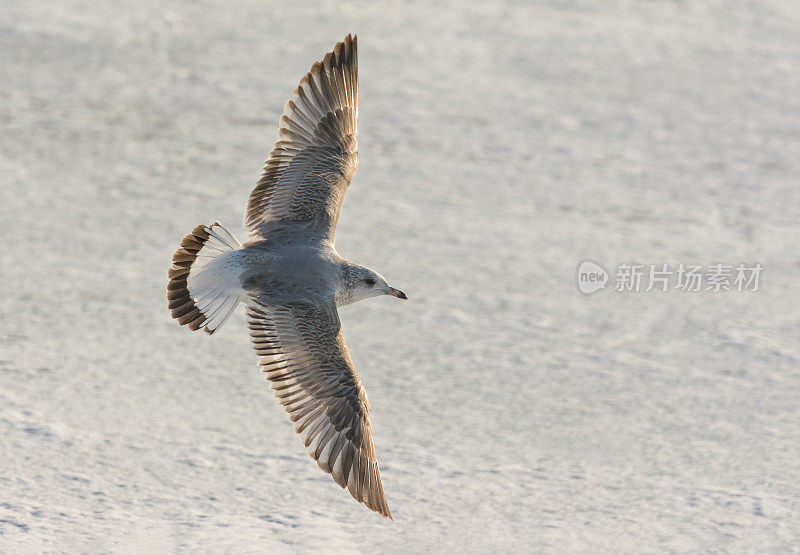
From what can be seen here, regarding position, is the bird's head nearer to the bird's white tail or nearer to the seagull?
the seagull

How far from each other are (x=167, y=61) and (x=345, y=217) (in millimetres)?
2189

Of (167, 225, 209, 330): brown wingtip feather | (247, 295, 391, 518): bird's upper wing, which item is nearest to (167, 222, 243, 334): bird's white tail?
(167, 225, 209, 330): brown wingtip feather

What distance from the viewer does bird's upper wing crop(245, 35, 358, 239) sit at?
3.83 m

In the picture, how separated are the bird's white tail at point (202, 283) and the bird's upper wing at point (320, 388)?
158 millimetres

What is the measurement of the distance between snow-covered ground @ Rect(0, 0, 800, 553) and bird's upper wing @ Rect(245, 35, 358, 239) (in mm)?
772

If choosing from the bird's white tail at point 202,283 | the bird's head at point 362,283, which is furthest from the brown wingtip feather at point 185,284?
the bird's head at point 362,283

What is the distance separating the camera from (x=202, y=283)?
137 inches

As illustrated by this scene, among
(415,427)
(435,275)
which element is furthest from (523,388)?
(435,275)

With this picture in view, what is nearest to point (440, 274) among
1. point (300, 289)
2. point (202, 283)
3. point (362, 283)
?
point (362, 283)

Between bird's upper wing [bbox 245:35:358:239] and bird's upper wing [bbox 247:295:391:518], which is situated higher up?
bird's upper wing [bbox 245:35:358:239]

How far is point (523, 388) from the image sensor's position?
13.8 ft

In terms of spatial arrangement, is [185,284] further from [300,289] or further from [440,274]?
[440,274]

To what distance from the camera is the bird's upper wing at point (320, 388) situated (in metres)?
3.29

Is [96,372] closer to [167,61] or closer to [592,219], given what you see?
[592,219]
